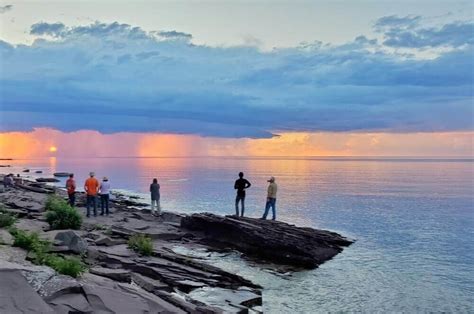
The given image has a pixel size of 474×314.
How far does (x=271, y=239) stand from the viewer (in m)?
30.0

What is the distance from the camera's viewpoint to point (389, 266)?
1195 inches

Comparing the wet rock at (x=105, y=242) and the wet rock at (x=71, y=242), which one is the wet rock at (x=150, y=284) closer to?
the wet rock at (x=71, y=242)

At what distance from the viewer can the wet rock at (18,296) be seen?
10.6 metres

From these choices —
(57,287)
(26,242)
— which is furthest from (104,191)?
(57,287)

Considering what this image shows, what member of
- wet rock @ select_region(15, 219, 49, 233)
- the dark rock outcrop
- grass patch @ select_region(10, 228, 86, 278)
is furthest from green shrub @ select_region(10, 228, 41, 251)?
the dark rock outcrop

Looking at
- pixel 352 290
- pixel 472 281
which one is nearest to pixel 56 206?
pixel 352 290

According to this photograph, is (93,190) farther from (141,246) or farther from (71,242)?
(71,242)

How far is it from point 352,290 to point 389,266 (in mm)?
7585

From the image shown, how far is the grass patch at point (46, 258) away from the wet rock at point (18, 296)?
2380mm

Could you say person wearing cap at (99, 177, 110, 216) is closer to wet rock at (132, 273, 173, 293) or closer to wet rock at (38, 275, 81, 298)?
wet rock at (132, 273, 173, 293)

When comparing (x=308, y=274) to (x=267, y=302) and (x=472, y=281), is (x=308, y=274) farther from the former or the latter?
(x=472, y=281)

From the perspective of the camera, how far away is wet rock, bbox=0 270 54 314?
34.6ft

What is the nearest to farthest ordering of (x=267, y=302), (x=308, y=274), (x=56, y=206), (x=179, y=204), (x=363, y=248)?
(x=267, y=302)
(x=308, y=274)
(x=56, y=206)
(x=363, y=248)
(x=179, y=204)

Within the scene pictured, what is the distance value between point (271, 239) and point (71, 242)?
1316 cm
